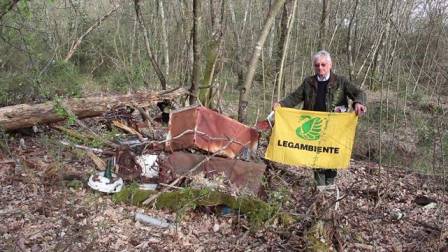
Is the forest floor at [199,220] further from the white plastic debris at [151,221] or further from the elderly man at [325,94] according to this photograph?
the elderly man at [325,94]

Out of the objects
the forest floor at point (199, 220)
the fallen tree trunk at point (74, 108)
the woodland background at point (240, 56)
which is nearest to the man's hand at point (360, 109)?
the woodland background at point (240, 56)

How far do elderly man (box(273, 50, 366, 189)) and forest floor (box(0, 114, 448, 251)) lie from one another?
0.29m

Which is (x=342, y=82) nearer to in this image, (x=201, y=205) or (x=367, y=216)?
(x=367, y=216)

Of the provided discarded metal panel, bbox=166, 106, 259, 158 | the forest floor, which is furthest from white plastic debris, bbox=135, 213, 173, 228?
discarded metal panel, bbox=166, 106, 259, 158

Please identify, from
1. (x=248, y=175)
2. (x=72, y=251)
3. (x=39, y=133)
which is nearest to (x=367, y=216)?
(x=248, y=175)

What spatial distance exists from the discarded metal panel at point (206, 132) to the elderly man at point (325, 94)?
0.56 metres

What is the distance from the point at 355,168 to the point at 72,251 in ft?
14.5

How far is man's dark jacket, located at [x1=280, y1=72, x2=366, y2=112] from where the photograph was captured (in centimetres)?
541

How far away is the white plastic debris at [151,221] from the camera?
4.67 metres

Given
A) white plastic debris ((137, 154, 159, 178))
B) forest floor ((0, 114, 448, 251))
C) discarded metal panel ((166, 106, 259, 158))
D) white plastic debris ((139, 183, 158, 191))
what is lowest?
forest floor ((0, 114, 448, 251))

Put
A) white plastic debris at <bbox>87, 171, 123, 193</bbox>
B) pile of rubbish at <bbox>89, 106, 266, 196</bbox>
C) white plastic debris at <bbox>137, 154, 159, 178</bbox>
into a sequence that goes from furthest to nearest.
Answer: white plastic debris at <bbox>137, 154, 159, 178</bbox> → pile of rubbish at <bbox>89, 106, 266, 196</bbox> → white plastic debris at <bbox>87, 171, 123, 193</bbox>

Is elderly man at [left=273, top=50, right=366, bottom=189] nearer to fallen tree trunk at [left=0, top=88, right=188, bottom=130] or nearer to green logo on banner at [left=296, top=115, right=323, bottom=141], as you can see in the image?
green logo on banner at [left=296, top=115, right=323, bottom=141]

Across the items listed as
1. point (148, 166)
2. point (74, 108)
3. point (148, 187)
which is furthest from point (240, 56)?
point (148, 187)

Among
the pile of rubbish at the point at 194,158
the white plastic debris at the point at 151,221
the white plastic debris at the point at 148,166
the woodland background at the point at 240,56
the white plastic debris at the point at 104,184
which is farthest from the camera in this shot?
the woodland background at the point at 240,56
